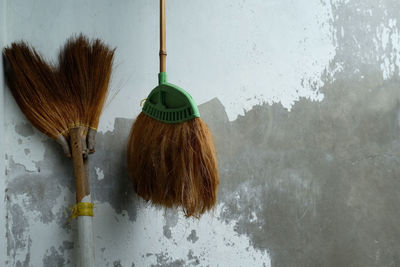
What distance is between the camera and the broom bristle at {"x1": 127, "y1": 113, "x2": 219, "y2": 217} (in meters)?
1.52

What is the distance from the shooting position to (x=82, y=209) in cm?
154

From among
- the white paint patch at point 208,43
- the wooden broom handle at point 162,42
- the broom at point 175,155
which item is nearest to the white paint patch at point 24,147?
the white paint patch at point 208,43

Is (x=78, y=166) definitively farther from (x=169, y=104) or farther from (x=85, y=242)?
(x=169, y=104)

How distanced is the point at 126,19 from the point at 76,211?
72 cm

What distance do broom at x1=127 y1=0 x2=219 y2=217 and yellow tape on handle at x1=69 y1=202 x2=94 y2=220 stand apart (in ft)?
0.59

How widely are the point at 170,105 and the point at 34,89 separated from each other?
445mm

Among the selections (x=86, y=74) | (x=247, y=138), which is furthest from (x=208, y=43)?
(x=86, y=74)

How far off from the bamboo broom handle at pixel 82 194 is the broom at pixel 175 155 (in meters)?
0.18

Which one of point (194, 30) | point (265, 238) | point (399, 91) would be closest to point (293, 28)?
point (194, 30)

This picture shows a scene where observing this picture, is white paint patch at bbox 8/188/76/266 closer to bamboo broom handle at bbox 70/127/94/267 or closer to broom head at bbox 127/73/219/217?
bamboo broom handle at bbox 70/127/94/267

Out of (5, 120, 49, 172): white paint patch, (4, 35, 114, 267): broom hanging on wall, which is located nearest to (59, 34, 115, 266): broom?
(4, 35, 114, 267): broom hanging on wall

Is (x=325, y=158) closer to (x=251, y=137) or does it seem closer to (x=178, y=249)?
(x=251, y=137)

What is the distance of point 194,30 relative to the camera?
189 cm

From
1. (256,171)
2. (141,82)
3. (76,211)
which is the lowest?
(76,211)
